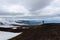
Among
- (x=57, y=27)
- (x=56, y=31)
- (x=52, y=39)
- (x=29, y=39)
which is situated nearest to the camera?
(x=52, y=39)

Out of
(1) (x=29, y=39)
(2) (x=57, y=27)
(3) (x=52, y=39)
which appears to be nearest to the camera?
(3) (x=52, y=39)

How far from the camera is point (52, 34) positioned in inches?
665

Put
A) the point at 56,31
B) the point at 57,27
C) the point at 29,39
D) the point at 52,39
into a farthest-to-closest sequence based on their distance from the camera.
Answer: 1. the point at 57,27
2. the point at 56,31
3. the point at 29,39
4. the point at 52,39

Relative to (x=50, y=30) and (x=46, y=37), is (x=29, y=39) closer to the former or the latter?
(x=46, y=37)

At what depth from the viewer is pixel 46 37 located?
1634cm

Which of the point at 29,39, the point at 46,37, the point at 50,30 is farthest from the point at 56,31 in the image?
the point at 29,39

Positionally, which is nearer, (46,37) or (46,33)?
(46,37)

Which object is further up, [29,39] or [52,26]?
[52,26]

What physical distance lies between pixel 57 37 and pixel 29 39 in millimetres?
3168

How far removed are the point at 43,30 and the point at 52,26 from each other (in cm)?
175

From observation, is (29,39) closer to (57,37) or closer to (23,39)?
(23,39)

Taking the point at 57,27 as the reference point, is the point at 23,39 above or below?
below

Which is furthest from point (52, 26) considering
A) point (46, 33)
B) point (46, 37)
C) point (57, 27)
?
point (46, 37)

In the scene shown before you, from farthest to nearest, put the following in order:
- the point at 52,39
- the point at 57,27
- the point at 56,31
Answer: the point at 57,27, the point at 56,31, the point at 52,39
